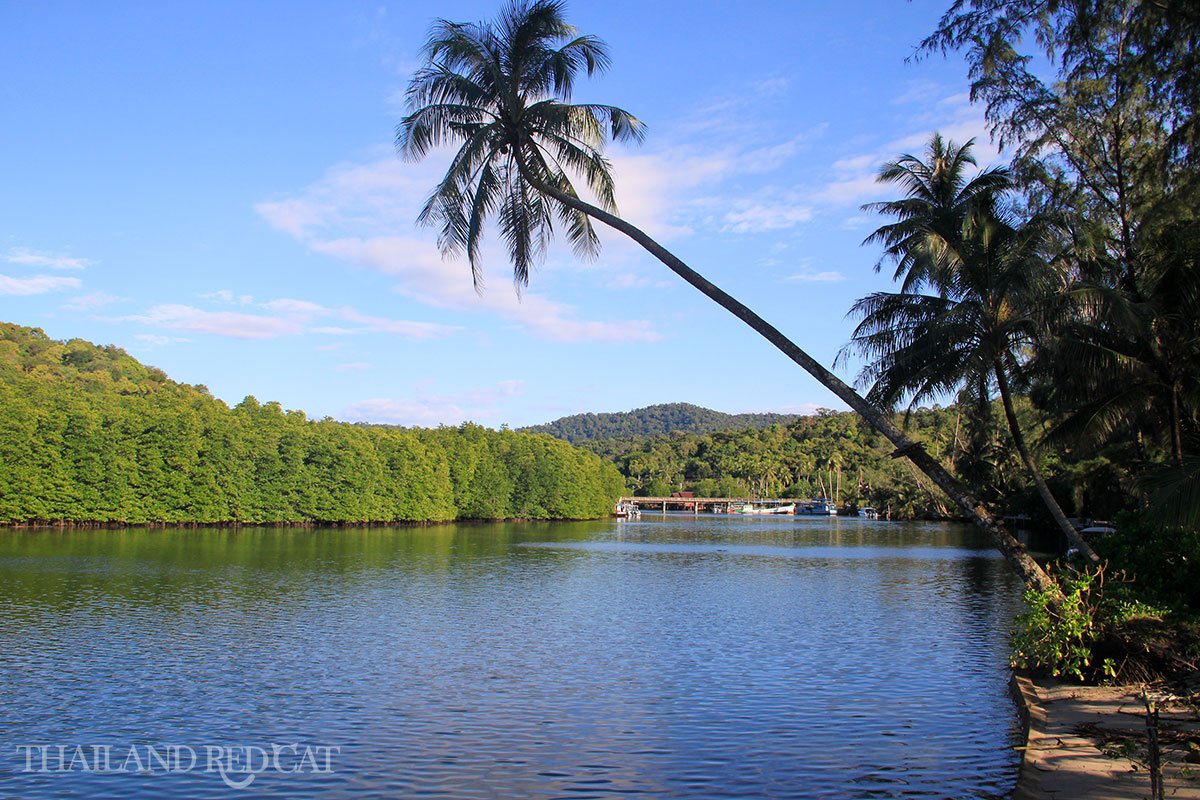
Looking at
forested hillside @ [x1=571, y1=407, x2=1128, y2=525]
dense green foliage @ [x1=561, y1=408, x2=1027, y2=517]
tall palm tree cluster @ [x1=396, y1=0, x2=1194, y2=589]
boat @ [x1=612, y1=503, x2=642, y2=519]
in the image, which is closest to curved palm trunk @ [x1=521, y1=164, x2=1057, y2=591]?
tall palm tree cluster @ [x1=396, y1=0, x2=1194, y2=589]

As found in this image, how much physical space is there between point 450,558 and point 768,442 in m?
160

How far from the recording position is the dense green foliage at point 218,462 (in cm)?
6469

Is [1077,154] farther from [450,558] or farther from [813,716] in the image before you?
[450,558]

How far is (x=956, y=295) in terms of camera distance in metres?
22.5

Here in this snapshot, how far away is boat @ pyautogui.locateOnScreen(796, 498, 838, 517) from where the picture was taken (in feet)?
513

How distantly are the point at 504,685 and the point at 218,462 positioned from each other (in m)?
65.3

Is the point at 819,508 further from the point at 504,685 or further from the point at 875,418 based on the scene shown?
the point at 875,418

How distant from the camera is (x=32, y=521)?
64.7 meters

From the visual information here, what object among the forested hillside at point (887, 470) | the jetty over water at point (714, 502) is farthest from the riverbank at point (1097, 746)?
the jetty over water at point (714, 502)

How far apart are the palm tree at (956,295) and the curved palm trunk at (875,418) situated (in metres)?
5.38

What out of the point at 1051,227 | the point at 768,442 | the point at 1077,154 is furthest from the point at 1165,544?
the point at 768,442

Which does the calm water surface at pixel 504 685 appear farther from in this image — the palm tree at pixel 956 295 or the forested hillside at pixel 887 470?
the forested hillside at pixel 887 470

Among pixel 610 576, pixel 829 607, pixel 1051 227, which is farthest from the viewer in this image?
pixel 610 576

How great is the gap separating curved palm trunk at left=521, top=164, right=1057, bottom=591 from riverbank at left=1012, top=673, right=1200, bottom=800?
5.42 feet
